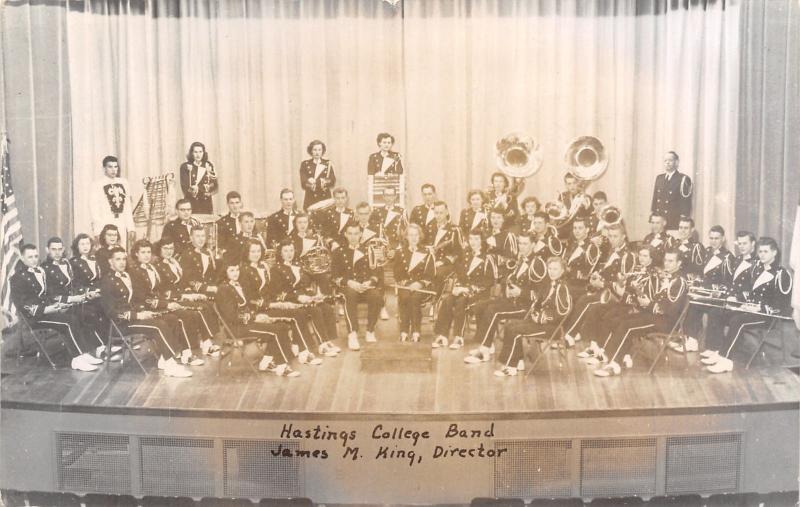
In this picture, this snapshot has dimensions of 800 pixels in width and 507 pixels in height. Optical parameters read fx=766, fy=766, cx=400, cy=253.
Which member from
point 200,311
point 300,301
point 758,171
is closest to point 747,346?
point 758,171

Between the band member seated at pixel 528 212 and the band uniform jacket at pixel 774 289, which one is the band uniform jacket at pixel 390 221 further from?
the band uniform jacket at pixel 774 289

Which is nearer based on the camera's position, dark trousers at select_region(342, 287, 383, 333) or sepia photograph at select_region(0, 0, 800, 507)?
sepia photograph at select_region(0, 0, 800, 507)

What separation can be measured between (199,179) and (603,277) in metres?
3.31

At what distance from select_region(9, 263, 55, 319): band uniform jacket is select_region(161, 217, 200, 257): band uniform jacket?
102 centimetres

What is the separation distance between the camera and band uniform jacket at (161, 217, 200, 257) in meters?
6.11

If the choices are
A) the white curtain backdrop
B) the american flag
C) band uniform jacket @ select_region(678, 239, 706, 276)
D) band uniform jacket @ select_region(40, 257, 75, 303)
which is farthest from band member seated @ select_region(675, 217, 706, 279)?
the american flag

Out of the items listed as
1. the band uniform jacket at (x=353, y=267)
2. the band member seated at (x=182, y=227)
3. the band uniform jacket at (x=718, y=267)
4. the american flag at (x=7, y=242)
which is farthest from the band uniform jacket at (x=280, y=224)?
the band uniform jacket at (x=718, y=267)

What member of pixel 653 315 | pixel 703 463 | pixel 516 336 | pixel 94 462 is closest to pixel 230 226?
pixel 94 462

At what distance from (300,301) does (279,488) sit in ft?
4.69

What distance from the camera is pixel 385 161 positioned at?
605 cm

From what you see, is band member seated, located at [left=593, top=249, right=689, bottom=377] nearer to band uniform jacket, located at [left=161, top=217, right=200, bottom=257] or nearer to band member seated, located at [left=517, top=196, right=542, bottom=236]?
band member seated, located at [left=517, top=196, right=542, bottom=236]

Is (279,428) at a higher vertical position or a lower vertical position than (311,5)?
lower

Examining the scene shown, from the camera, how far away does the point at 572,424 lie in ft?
18.5

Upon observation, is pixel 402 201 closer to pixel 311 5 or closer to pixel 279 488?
pixel 311 5
